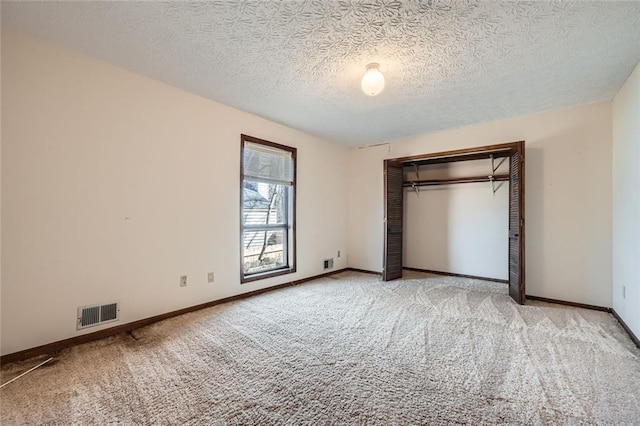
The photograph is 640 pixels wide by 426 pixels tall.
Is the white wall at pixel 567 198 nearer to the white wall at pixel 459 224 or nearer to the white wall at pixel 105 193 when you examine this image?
the white wall at pixel 459 224

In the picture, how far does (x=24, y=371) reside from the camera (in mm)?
1930

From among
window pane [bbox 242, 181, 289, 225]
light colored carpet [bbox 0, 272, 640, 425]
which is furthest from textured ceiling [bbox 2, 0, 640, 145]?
light colored carpet [bbox 0, 272, 640, 425]

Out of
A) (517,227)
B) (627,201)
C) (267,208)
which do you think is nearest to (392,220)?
(517,227)

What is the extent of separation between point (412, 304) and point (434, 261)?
1903 mm

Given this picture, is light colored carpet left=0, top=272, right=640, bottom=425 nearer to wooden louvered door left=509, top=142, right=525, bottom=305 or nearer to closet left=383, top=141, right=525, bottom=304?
wooden louvered door left=509, top=142, right=525, bottom=305

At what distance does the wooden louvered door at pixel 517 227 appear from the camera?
3385mm

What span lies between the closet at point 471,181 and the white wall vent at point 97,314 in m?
3.54

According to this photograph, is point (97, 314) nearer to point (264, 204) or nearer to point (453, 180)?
point (264, 204)

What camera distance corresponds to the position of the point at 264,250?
412 cm

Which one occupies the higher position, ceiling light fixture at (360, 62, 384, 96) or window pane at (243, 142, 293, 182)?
ceiling light fixture at (360, 62, 384, 96)

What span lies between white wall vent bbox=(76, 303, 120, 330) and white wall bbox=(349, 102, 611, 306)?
15.8 ft

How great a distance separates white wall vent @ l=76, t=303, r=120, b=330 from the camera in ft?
7.83

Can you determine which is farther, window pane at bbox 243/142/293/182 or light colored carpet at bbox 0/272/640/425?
window pane at bbox 243/142/293/182

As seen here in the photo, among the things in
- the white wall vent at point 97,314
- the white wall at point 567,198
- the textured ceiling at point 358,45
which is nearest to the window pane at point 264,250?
the white wall vent at point 97,314
